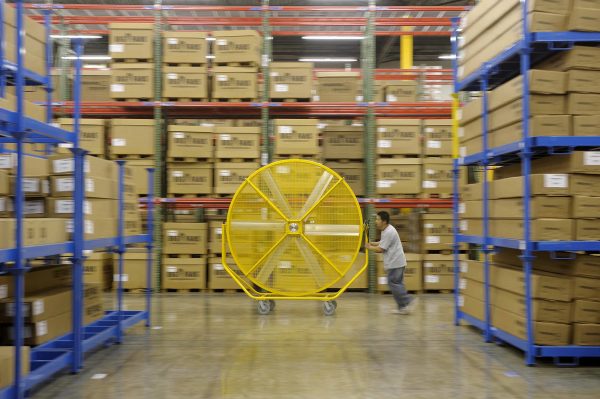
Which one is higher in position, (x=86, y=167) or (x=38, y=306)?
(x=86, y=167)

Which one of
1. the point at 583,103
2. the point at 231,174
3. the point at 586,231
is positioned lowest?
the point at 586,231

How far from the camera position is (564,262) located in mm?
5094

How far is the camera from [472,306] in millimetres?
6516

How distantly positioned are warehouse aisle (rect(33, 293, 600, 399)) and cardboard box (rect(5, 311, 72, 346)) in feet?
1.39

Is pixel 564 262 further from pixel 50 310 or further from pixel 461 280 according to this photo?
pixel 50 310

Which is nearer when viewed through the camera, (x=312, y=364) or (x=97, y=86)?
(x=312, y=364)

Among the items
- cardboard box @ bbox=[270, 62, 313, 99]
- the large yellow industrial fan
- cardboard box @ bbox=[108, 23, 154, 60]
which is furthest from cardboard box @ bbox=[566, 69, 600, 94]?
cardboard box @ bbox=[108, 23, 154, 60]

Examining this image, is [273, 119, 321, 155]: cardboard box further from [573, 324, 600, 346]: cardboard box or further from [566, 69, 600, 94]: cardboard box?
[573, 324, 600, 346]: cardboard box

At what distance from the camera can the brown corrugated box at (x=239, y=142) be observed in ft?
31.9

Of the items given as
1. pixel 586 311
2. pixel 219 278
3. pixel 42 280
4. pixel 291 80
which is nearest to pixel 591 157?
→ pixel 586 311

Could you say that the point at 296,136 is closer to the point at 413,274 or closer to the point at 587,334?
the point at 413,274

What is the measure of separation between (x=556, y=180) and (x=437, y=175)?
4895mm

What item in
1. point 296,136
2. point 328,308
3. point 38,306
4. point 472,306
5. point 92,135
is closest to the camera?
point 38,306

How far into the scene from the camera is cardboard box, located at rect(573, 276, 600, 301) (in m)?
4.91
